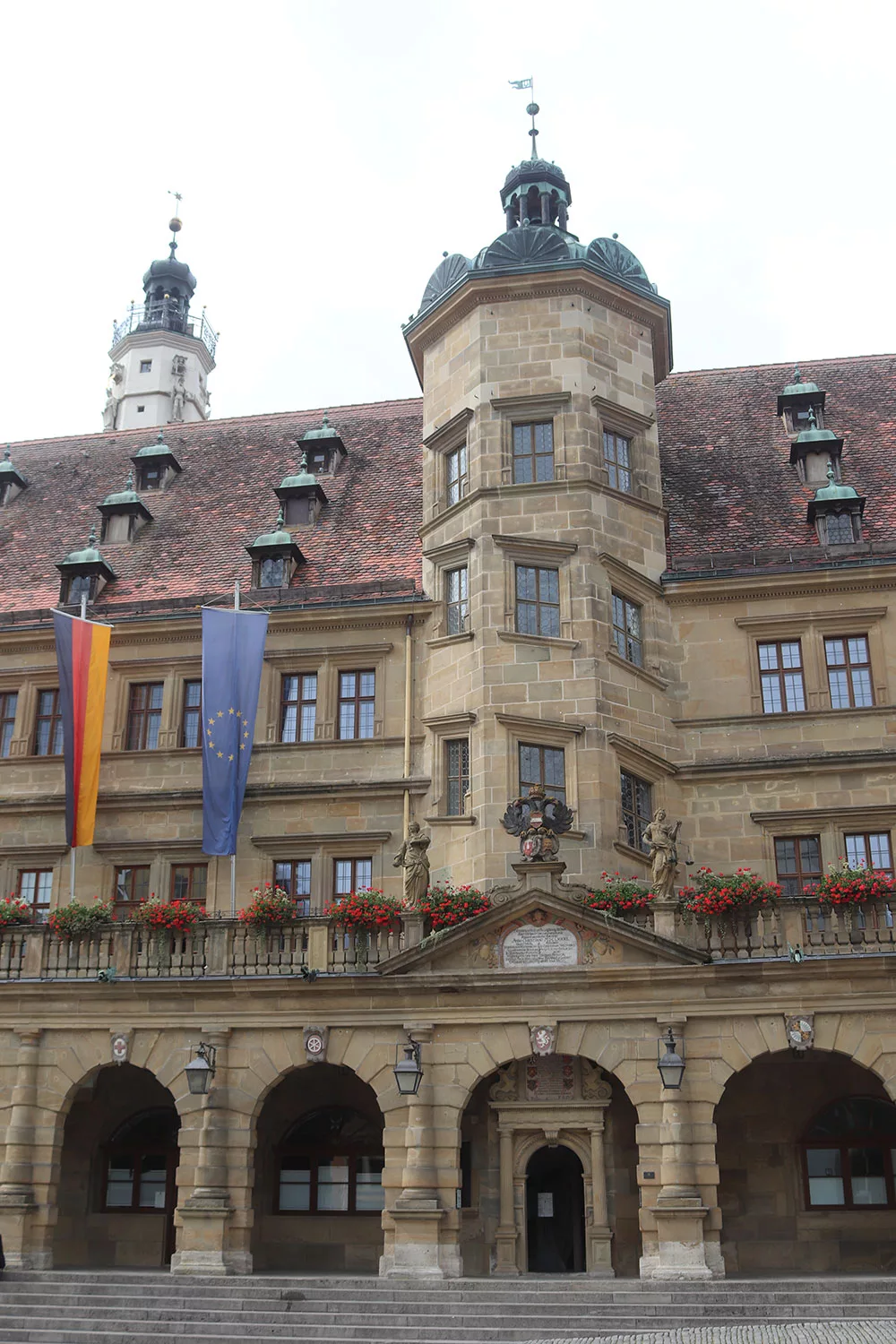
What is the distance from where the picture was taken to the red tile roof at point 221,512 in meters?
33.7

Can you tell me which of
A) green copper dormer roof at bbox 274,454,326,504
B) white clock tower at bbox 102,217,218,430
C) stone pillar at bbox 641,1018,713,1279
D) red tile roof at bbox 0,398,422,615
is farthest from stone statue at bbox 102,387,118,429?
stone pillar at bbox 641,1018,713,1279

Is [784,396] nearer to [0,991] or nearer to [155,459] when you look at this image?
[155,459]

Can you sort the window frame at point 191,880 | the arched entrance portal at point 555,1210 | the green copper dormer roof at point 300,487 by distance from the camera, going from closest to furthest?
the arched entrance portal at point 555,1210, the window frame at point 191,880, the green copper dormer roof at point 300,487

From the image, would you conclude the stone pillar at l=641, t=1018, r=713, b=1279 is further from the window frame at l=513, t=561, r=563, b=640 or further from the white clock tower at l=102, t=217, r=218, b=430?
the white clock tower at l=102, t=217, r=218, b=430

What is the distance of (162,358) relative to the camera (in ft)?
209

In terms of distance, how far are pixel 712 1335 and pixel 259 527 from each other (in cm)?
2196

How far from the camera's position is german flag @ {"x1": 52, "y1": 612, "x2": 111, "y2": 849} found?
2941 centimetres

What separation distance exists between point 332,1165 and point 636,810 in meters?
8.82

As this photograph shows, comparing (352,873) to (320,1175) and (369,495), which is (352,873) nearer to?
(320,1175)

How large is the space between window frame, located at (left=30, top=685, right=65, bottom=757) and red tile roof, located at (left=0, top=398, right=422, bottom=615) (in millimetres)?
2183

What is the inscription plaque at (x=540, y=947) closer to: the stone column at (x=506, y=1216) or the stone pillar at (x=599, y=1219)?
the stone pillar at (x=599, y=1219)

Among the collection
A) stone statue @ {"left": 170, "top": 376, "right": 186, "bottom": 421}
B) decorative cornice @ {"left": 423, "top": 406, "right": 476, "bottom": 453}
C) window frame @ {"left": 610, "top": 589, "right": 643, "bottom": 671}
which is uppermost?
stone statue @ {"left": 170, "top": 376, "right": 186, "bottom": 421}

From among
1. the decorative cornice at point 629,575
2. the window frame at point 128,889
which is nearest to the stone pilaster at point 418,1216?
the window frame at point 128,889

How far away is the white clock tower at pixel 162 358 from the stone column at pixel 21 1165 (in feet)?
131
